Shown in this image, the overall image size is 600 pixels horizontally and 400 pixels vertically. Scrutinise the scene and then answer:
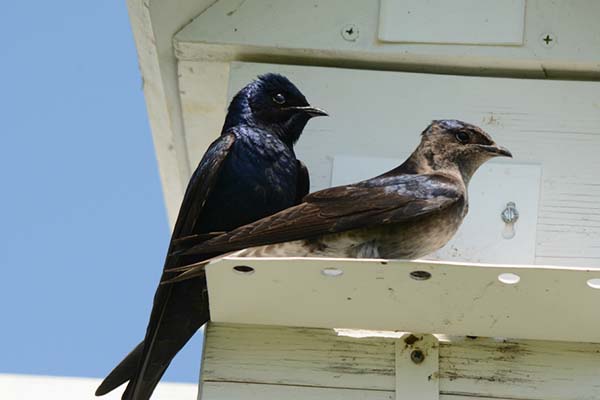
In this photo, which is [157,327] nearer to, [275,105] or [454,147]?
[275,105]

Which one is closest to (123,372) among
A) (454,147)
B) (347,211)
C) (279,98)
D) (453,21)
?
(347,211)

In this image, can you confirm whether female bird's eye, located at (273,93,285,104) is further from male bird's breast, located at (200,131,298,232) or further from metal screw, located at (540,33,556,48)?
metal screw, located at (540,33,556,48)

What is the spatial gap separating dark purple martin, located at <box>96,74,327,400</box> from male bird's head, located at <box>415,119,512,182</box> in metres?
0.30

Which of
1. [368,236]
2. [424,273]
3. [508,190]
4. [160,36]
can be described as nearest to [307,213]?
[368,236]

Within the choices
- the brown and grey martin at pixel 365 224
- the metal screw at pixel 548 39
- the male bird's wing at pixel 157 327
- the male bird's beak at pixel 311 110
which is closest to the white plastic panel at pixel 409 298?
the brown and grey martin at pixel 365 224

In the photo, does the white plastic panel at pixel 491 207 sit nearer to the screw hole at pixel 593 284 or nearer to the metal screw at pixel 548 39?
the metal screw at pixel 548 39

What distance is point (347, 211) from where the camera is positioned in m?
3.03

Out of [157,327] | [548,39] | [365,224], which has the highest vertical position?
[548,39]

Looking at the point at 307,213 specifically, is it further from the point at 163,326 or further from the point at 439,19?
the point at 439,19

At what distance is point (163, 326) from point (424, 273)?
0.86 meters

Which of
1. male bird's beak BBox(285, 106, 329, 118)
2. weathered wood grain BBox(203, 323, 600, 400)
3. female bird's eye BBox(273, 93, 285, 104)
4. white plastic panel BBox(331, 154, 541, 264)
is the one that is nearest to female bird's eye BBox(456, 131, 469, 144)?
white plastic panel BBox(331, 154, 541, 264)

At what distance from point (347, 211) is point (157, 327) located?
588 mm

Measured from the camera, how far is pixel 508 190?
3.51 meters

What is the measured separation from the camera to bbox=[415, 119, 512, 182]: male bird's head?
137 inches
